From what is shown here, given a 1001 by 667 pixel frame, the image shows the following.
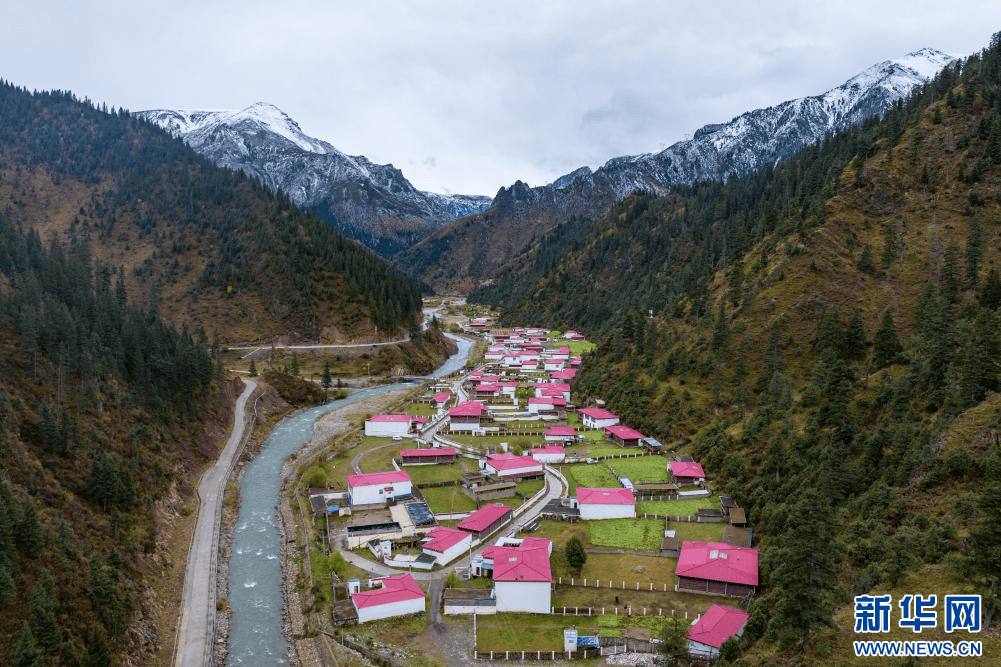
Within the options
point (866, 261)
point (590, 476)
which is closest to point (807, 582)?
point (590, 476)

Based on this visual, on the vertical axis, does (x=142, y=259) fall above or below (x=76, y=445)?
above

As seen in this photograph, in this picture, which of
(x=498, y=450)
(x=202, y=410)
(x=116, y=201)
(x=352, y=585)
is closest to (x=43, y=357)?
(x=202, y=410)

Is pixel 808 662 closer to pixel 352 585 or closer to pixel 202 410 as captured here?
pixel 352 585

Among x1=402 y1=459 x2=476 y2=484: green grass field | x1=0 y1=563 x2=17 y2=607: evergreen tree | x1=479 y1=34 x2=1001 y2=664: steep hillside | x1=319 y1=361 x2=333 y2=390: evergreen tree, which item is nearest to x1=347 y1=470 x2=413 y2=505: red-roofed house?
x1=402 y1=459 x2=476 y2=484: green grass field

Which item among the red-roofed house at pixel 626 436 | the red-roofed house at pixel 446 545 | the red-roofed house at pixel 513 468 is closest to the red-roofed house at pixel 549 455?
the red-roofed house at pixel 513 468

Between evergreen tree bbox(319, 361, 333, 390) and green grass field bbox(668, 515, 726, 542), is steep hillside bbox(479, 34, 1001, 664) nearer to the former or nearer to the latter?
green grass field bbox(668, 515, 726, 542)

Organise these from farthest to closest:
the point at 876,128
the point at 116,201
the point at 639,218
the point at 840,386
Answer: the point at 639,218 < the point at 116,201 < the point at 876,128 < the point at 840,386
